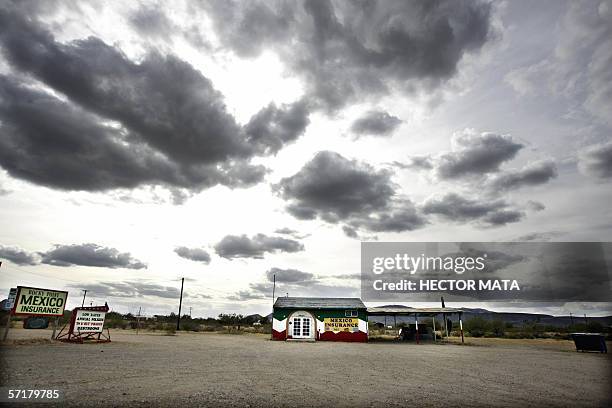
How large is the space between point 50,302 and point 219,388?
17.3m

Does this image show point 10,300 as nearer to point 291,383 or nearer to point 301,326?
point 291,383

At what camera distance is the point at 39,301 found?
19.6 metres

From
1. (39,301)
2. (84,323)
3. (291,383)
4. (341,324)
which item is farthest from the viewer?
(341,324)

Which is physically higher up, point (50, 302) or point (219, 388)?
point (50, 302)

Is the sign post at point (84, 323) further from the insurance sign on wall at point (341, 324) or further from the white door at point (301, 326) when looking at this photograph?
the insurance sign on wall at point (341, 324)

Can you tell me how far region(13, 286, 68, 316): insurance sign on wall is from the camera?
60.8 feet

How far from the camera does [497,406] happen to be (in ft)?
24.3

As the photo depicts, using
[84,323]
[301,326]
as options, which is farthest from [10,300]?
[301,326]

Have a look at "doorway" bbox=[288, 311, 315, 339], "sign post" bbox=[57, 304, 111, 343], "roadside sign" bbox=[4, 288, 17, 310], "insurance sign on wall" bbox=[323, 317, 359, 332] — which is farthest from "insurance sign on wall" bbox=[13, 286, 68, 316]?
"insurance sign on wall" bbox=[323, 317, 359, 332]

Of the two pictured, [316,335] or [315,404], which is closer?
[315,404]

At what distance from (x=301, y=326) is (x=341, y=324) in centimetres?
360

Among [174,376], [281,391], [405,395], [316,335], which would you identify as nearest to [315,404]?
[281,391]

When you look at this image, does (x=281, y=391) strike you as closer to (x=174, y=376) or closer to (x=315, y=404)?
(x=315, y=404)

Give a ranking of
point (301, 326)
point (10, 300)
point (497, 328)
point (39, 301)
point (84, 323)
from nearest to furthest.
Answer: point (39, 301), point (10, 300), point (84, 323), point (301, 326), point (497, 328)
